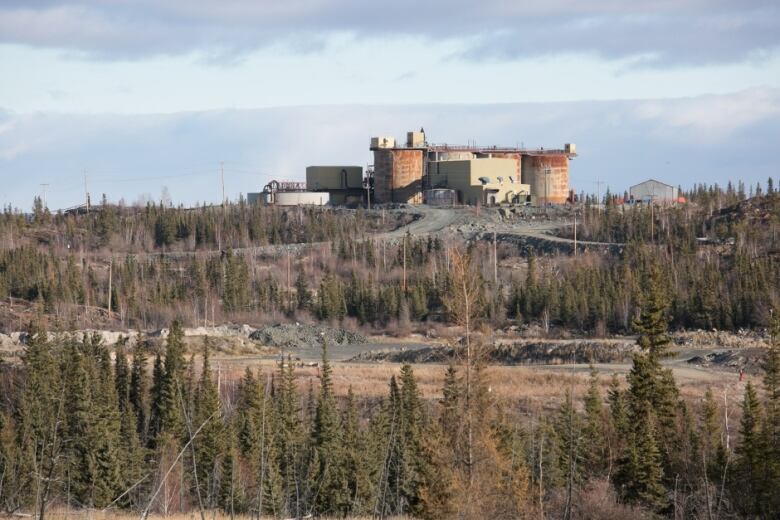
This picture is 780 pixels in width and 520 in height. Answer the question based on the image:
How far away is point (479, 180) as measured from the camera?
112750 millimetres

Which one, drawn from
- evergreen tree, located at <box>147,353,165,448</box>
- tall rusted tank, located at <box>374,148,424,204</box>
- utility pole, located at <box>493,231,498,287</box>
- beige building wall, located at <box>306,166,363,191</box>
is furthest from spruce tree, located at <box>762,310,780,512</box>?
beige building wall, located at <box>306,166,363,191</box>

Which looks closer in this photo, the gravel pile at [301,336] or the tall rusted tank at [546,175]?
the gravel pile at [301,336]

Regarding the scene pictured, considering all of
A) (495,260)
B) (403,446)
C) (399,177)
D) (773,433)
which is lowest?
(403,446)

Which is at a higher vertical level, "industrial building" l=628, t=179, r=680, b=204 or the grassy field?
"industrial building" l=628, t=179, r=680, b=204

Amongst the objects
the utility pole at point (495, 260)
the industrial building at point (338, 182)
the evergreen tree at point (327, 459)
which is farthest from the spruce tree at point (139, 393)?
the industrial building at point (338, 182)

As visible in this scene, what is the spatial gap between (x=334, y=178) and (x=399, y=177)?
8.86 m

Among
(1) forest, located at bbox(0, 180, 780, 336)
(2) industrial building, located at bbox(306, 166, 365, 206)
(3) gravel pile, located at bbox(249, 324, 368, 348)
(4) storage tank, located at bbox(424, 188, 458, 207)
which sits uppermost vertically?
(2) industrial building, located at bbox(306, 166, 365, 206)

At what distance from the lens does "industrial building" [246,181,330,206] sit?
119 meters

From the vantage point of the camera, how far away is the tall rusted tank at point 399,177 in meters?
115

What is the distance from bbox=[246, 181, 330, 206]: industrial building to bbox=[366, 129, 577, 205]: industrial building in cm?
558

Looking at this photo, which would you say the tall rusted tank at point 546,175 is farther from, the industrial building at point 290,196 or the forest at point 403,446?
the forest at point 403,446

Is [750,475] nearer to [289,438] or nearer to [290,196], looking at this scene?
[289,438]

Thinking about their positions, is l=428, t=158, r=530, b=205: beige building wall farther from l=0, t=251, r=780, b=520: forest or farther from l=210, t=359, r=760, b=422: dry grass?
l=0, t=251, r=780, b=520: forest

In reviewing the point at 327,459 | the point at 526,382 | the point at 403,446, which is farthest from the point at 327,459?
the point at 526,382
